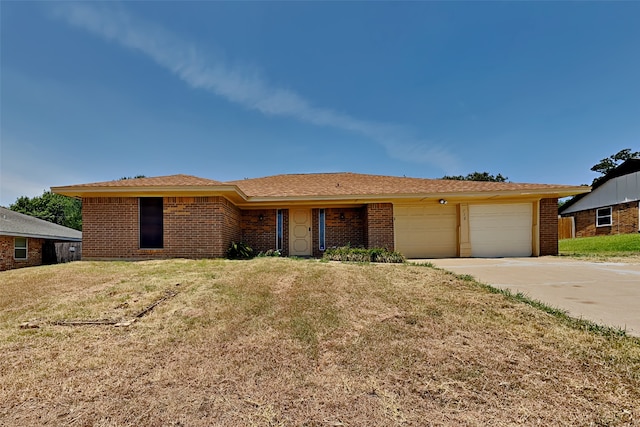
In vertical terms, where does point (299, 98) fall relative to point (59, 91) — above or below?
above

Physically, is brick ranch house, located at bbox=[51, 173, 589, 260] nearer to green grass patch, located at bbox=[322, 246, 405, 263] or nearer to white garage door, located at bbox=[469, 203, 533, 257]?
white garage door, located at bbox=[469, 203, 533, 257]

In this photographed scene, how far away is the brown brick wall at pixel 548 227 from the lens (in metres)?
11.6

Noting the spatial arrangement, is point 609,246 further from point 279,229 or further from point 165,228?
point 165,228

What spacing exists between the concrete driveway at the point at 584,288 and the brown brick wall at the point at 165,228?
7744mm

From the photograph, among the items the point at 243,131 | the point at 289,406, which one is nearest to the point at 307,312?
the point at 289,406

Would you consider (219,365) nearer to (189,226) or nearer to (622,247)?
(189,226)

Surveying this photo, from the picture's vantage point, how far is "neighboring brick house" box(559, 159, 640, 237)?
17938mm

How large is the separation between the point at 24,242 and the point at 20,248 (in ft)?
1.21

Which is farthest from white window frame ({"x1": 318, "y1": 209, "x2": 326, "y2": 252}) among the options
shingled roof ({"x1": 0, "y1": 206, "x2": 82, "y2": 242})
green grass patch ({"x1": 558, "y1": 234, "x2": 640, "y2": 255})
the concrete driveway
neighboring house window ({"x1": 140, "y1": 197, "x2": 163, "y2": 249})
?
shingled roof ({"x1": 0, "y1": 206, "x2": 82, "y2": 242})

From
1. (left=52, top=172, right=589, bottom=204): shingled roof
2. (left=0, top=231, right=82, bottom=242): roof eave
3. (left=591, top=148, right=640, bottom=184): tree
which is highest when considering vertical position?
(left=591, top=148, right=640, bottom=184): tree

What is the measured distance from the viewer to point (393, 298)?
4.81 meters

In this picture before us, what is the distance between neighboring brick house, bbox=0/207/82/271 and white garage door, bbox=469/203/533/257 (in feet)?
70.1

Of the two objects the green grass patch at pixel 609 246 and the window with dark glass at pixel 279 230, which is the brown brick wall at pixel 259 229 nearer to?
the window with dark glass at pixel 279 230

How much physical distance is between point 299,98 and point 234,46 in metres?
4.06
